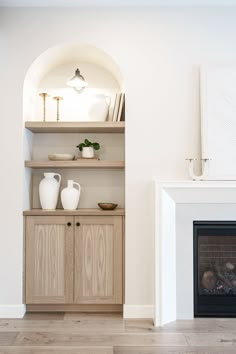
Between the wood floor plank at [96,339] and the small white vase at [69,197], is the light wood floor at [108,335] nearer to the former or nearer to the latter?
the wood floor plank at [96,339]

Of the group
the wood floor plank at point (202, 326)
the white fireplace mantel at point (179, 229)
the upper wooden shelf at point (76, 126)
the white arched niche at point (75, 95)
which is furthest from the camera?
the white arched niche at point (75, 95)

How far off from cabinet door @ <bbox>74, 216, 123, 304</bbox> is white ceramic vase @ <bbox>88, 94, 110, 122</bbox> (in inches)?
37.0

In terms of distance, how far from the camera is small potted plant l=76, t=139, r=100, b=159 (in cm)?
314

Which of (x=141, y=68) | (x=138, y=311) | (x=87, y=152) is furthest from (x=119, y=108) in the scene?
(x=138, y=311)

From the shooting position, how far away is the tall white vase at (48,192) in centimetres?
304

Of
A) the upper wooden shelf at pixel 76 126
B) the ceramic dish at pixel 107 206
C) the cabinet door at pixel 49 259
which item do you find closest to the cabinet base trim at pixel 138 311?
the cabinet door at pixel 49 259

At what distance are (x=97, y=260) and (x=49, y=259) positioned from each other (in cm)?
42

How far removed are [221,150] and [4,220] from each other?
1.98 metres

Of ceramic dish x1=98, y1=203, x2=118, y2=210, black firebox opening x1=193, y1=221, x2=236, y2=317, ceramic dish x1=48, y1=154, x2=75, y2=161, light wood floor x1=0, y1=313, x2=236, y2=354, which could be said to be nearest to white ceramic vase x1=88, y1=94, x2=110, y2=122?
ceramic dish x1=48, y1=154, x2=75, y2=161

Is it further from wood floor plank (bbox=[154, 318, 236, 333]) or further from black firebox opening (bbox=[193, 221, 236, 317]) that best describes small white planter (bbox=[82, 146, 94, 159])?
wood floor plank (bbox=[154, 318, 236, 333])

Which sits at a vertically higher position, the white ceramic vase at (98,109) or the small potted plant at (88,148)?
the white ceramic vase at (98,109)

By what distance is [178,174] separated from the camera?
9.70 ft

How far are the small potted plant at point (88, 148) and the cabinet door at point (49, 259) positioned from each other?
611 millimetres

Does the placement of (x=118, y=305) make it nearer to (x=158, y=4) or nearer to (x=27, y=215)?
(x=27, y=215)
